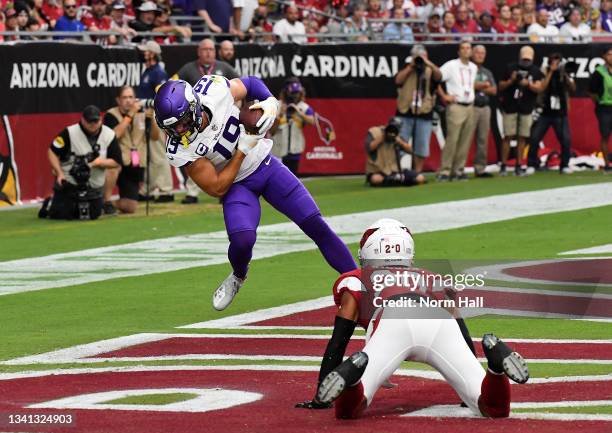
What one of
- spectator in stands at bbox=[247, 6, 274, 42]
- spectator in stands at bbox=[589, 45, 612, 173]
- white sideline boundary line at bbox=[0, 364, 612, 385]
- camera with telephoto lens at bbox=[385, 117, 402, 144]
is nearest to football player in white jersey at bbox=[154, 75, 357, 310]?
white sideline boundary line at bbox=[0, 364, 612, 385]

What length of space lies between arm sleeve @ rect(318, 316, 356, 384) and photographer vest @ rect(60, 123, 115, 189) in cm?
1115

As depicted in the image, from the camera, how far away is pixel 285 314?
11523 mm

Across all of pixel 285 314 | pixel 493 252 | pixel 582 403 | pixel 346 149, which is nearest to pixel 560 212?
pixel 493 252

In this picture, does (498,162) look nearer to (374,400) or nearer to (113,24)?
(113,24)

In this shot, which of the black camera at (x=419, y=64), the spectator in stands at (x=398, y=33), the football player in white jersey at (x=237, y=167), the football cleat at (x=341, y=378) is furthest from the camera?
the spectator in stands at (x=398, y=33)

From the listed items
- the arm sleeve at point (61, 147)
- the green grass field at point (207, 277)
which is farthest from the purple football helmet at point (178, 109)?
the arm sleeve at point (61, 147)

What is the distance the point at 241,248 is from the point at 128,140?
9534 millimetres

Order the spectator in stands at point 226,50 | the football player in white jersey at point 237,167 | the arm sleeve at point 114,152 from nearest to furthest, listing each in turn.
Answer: the football player in white jersey at point 237,167, the arm sleeve at point 114,152, the spectator in stands at point 226,50

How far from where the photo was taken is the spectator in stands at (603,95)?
81.8ft

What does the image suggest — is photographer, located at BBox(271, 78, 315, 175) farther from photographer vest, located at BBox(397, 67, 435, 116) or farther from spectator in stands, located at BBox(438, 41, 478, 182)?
spectator in stands, located at BBox(438, 41, 478, 182)

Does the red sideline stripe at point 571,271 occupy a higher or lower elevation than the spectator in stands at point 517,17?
lower

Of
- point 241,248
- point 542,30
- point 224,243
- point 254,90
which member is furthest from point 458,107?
point 241,248

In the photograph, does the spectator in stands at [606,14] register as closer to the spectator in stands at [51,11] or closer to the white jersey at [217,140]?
the spectator in stands at [51,11]

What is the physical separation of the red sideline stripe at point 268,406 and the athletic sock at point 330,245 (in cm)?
166
